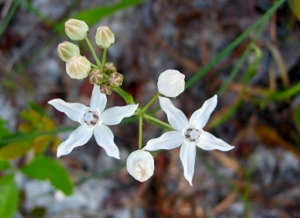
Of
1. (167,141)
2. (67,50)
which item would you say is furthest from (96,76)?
(167,141)

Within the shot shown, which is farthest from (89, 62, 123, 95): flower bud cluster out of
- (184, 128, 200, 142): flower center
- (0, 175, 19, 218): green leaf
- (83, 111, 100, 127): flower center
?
(0, 175, 19, 218): green leaf

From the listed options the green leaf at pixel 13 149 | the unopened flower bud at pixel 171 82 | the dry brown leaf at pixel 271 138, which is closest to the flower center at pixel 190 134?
the unopened flower bud at pixel 171 82

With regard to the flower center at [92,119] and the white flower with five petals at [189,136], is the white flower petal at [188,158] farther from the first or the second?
the flower center at [92,119]

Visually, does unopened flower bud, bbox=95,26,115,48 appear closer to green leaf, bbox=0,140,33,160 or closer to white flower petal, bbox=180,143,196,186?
white flower petal, bbox=180,143,196,186

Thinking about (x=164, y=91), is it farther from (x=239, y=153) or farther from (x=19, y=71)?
(x=19, y=71)

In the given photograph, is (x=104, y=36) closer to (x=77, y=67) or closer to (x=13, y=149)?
(x=77, y=67)

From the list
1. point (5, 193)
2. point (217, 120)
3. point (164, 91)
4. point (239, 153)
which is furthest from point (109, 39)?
point (239, 153)
